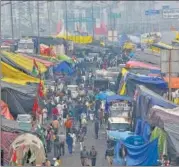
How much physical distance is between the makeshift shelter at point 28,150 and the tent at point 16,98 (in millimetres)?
3511

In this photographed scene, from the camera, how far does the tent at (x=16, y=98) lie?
1675cm

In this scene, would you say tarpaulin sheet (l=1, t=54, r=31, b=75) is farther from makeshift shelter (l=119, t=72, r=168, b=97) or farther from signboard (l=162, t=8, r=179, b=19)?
signboard (l=162, t=8, r=179, b=19)

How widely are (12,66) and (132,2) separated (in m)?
97.9

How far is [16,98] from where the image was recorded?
1681cm

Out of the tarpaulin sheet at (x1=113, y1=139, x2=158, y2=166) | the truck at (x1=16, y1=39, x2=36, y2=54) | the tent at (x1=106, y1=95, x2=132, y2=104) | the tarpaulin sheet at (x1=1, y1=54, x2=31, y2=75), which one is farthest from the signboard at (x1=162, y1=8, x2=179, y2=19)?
the tarpaulin sheet at (x1=113, y1=139, x2=158, y2=166)

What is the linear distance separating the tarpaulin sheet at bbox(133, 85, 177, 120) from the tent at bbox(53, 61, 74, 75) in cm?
1145

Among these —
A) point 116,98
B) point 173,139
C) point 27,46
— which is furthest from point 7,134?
point 27,46

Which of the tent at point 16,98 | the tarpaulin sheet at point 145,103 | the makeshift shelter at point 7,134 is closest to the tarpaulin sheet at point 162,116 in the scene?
the tarpaulin sheet at point 145,103

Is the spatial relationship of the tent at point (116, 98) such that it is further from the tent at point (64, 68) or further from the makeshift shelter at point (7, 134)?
the tent at point (64, 68)

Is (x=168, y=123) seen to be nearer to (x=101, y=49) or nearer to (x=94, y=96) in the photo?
(x=94, y=96)

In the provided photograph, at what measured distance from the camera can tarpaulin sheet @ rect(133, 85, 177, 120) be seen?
16297 millimetres

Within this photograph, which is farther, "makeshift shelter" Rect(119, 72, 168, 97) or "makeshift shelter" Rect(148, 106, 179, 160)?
"makeshift shelter" Rect(119, 72, 168, 97)

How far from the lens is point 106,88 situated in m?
27.6

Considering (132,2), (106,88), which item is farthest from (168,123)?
(132,2)
